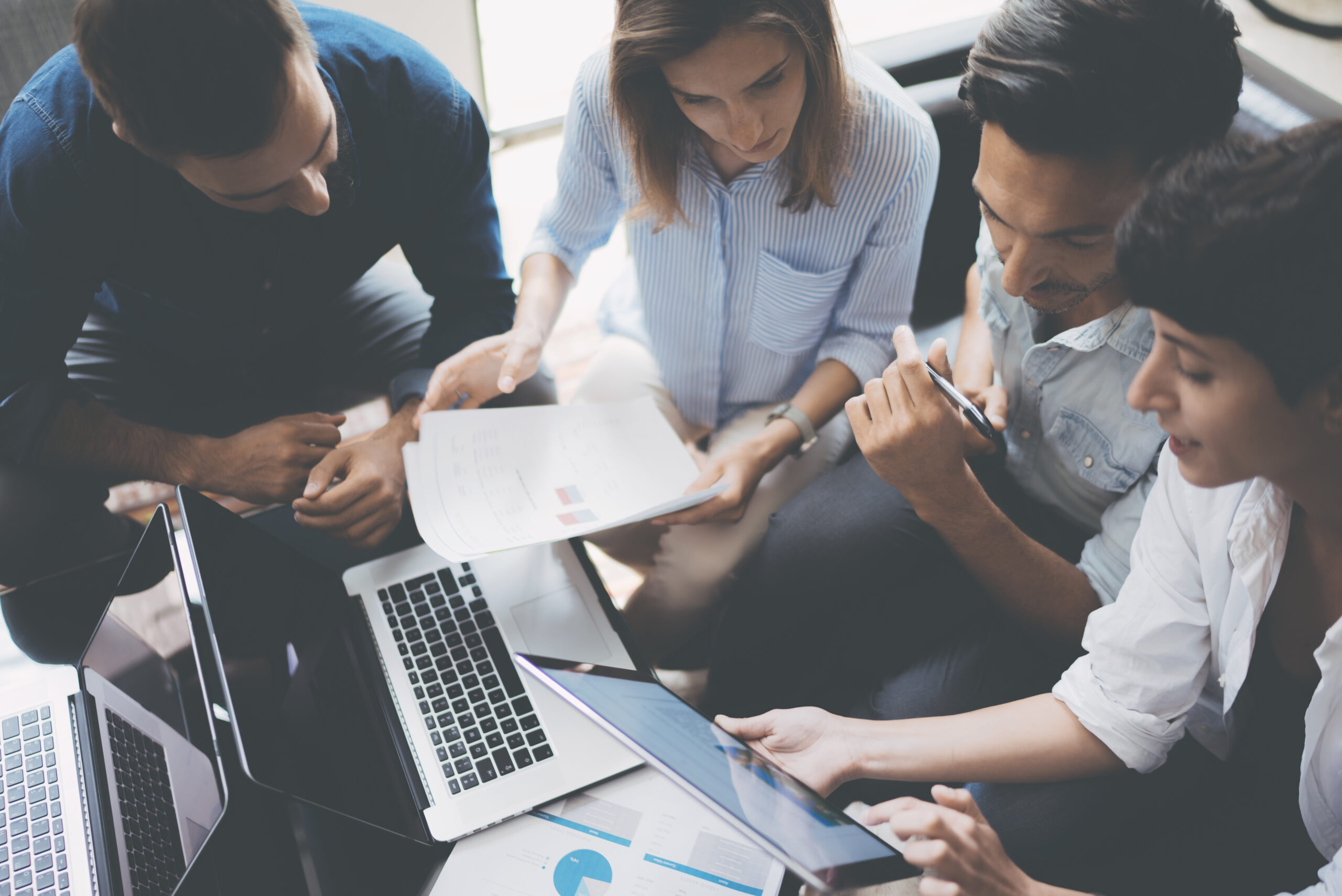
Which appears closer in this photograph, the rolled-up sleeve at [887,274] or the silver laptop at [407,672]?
the silver laptop at [407,672]

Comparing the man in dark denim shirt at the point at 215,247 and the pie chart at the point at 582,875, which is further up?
the man in dark denim shirt at the point at 215,247

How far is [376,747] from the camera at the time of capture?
89cm

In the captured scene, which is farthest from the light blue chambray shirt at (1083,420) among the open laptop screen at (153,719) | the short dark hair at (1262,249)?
the open laptop screen at (153,719)

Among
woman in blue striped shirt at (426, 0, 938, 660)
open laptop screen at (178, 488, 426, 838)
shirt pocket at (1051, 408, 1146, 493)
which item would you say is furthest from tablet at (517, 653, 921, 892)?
shirt pocket at (1051, 408, 1146, 493)

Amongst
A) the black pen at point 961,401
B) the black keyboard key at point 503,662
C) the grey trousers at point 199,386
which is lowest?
the grey trousers at point 199,386

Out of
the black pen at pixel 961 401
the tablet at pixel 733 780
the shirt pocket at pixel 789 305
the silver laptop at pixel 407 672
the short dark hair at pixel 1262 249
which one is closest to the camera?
the short dark hair at pixel 1262 249

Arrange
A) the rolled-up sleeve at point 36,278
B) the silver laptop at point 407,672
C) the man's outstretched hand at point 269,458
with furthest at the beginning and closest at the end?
the man's outstretched hand at point 269,458
the rolled-up sleeve at point 36,278
the silver laptop at point 407,672

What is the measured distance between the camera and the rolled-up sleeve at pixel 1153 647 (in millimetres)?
855

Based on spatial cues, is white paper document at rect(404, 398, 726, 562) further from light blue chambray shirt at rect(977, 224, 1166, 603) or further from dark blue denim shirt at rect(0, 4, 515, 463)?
light blue chambray shirt at rect(977, 224, 1166, 603)

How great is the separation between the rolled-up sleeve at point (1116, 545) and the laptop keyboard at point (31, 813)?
3.91ft

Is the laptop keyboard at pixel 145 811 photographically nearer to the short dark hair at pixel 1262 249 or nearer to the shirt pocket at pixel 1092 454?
the short dark hair at pixel 1262 249

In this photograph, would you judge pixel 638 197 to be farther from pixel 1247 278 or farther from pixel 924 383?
pixel 1247 278

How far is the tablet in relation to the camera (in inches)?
27.0

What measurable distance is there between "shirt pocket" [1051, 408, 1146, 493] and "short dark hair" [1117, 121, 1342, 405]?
43cm
